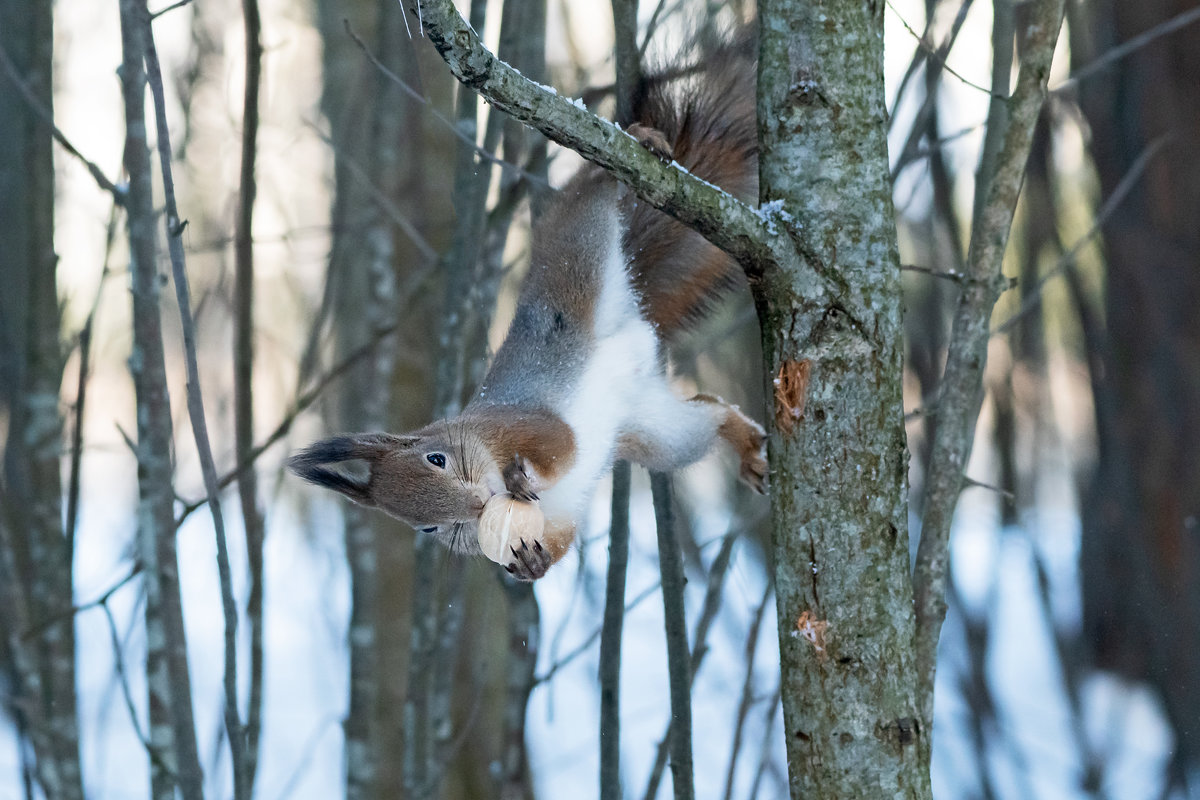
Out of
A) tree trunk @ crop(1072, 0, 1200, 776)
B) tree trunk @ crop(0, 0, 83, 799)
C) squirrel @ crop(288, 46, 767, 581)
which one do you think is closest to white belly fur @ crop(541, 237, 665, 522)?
squirrel @ crop(288, 46, 767, 581)

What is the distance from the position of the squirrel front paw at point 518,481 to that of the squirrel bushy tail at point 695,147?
0.52m

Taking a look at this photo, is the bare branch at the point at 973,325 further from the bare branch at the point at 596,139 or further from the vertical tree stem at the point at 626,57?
the vertical tree stem at the point at 626,57

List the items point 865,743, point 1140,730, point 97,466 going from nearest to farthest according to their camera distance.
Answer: point 865,743 < point 1140,730 < point 97,466

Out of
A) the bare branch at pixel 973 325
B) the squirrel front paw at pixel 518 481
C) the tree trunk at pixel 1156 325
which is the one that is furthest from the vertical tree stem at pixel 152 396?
the tree trunk at pixel 1156 325

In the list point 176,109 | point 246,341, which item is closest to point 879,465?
point 246,341

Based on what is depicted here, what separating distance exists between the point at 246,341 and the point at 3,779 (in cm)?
395

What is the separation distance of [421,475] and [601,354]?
1.45 ft

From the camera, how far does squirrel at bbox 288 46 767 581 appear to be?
6.23 ft

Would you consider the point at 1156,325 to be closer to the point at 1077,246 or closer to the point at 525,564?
the point at 1077,246

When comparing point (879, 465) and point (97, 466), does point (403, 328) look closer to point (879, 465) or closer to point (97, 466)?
point (879, 465)

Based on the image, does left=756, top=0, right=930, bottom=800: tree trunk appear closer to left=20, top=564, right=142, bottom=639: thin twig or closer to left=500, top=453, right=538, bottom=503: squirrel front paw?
left=500, top=453, right=538, bottom=503: squirrel front paw

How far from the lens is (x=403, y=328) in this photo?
4062mm

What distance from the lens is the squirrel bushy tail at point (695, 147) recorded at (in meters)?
2.09

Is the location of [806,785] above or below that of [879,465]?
→ below
